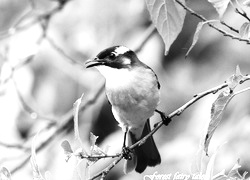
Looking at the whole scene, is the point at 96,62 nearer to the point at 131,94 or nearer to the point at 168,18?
the point at 131,94

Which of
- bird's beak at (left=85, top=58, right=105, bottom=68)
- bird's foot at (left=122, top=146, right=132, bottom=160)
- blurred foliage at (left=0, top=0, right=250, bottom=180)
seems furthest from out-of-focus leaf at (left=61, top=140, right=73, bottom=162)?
blurred foliage at (left=0, top=0, right=250, bottom=180)

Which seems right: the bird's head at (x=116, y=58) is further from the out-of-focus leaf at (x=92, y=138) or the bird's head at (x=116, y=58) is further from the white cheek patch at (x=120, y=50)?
the out-of-focus leaf at (x=92, y=138)

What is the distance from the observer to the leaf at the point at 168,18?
2.46 metres

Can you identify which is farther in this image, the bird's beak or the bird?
the bird's beak

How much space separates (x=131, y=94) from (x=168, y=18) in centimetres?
104

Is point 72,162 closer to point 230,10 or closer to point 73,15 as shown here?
point 230,10

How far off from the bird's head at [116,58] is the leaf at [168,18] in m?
1.15

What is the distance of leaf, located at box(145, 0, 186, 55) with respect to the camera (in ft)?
8.09

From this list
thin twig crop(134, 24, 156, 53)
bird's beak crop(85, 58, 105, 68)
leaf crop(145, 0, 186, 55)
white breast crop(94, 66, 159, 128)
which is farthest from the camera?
thin twig crop(134, 24, 156, 53)

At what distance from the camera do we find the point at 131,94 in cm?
346

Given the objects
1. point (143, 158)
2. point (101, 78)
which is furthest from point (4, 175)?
point (101, 78)

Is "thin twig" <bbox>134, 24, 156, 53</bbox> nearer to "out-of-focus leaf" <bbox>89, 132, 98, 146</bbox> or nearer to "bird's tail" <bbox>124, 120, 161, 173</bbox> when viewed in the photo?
"bird's tail" <bbox>124, 120, 161, 173</bbox>

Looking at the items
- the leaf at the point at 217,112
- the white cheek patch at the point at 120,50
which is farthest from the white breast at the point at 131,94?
the leaf at the point at 217,112

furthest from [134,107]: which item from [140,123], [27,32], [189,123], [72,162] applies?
[27,32]
